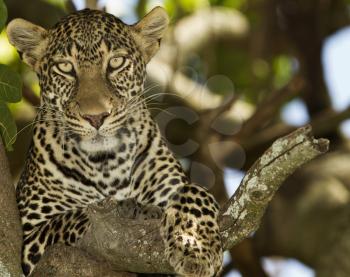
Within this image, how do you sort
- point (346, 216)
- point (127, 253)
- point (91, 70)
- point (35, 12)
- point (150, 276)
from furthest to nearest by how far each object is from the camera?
point (35, 12) → point (346, 216) → point (91, 70) → point (150, 276) → point (127, 253)

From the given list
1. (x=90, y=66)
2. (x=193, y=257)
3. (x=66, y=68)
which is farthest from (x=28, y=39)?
(x=193, y=257)

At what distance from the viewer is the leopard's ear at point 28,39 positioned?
781cm

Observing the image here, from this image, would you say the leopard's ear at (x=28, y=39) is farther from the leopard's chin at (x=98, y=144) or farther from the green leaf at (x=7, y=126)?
the green leaf at (x=7, y=126)

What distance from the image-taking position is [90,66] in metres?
7.45

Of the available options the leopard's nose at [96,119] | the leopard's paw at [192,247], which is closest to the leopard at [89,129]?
the leopard's nose at [96,119]

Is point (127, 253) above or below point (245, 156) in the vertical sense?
above

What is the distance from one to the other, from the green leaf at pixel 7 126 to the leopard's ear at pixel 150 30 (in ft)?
5.59

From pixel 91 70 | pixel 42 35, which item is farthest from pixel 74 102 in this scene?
pixel 42 35

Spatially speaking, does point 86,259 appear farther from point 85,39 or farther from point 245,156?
point 245,156

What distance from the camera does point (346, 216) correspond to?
383 inches

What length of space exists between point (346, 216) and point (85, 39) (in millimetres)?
3580

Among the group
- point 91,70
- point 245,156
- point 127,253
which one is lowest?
point 245,156

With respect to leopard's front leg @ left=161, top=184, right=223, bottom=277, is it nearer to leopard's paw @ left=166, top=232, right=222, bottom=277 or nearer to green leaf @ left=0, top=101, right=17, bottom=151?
leopard's paw @ left=166, top=232, right=222, bottom=277

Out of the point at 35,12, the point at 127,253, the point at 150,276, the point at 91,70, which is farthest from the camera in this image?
the point at 35,12
